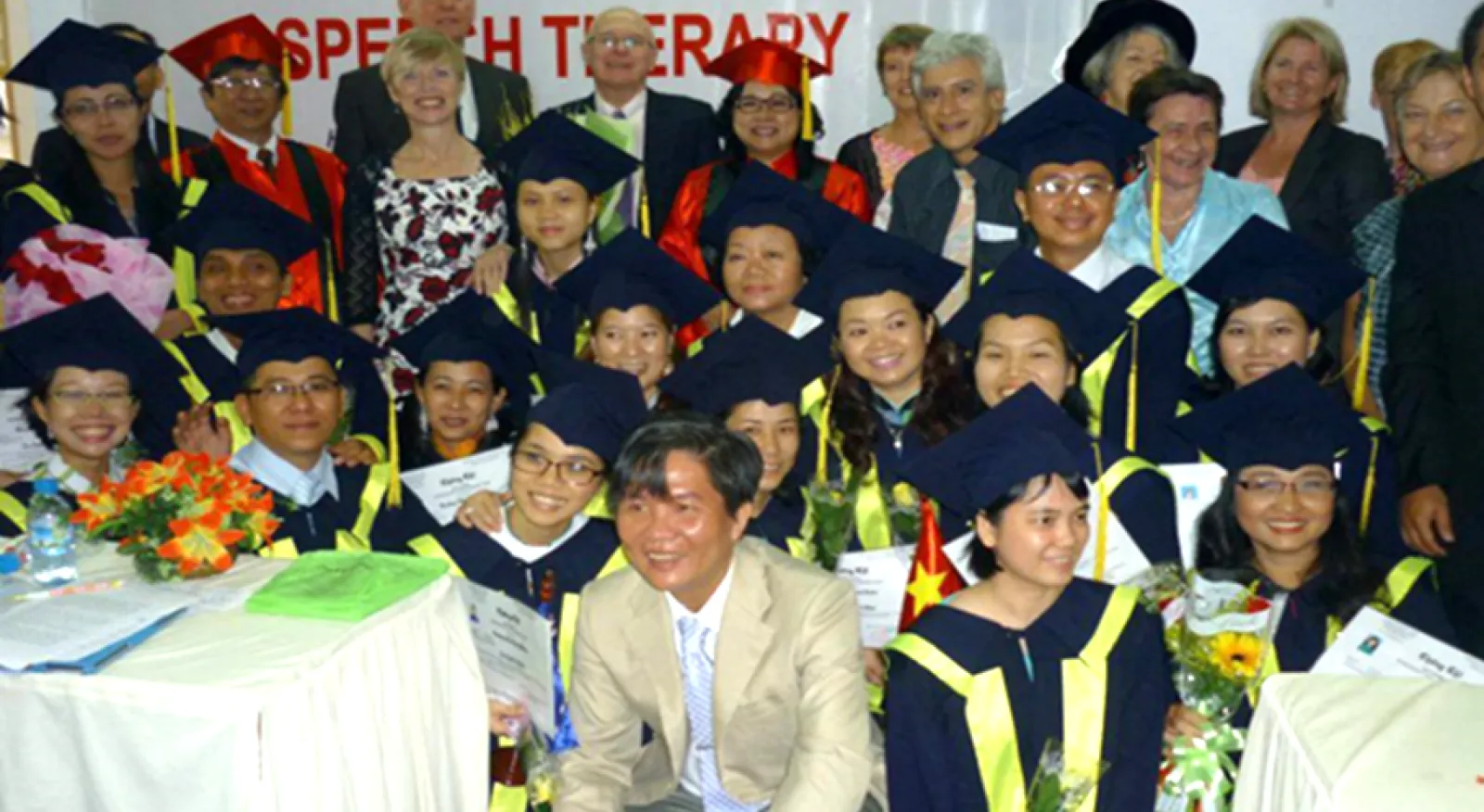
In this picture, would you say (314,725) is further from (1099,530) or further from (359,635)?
(1099,530)

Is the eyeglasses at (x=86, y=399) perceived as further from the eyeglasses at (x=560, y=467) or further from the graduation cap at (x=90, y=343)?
the eyeglasses at (x=560, y=467)

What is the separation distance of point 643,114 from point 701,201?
1.93 ft

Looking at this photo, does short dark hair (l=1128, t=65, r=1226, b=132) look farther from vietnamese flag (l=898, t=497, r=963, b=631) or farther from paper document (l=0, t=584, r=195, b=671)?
paper document (l=0, t=584, r=195, b=671)

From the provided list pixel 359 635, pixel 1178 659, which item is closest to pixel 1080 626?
pixel 1178 659

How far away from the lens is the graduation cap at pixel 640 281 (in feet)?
14.3

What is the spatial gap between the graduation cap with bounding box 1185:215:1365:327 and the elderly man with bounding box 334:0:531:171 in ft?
10.2

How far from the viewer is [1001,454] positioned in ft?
10.2

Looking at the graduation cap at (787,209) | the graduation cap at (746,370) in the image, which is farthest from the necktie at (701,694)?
the graduation cap at (787,209)

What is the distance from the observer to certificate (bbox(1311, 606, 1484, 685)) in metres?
2.87

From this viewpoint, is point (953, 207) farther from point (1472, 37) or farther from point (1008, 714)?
point (1008, 714)

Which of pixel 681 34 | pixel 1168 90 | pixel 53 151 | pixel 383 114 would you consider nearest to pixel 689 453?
pixel 1168 90

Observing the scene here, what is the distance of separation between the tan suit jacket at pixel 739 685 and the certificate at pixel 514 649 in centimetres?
14

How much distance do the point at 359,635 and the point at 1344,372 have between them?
335cm

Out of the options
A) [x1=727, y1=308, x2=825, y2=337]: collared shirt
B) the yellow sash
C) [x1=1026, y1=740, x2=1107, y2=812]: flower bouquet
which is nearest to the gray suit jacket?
[x1=727, y1=308, x2=825, y2=337]: collared shirt
